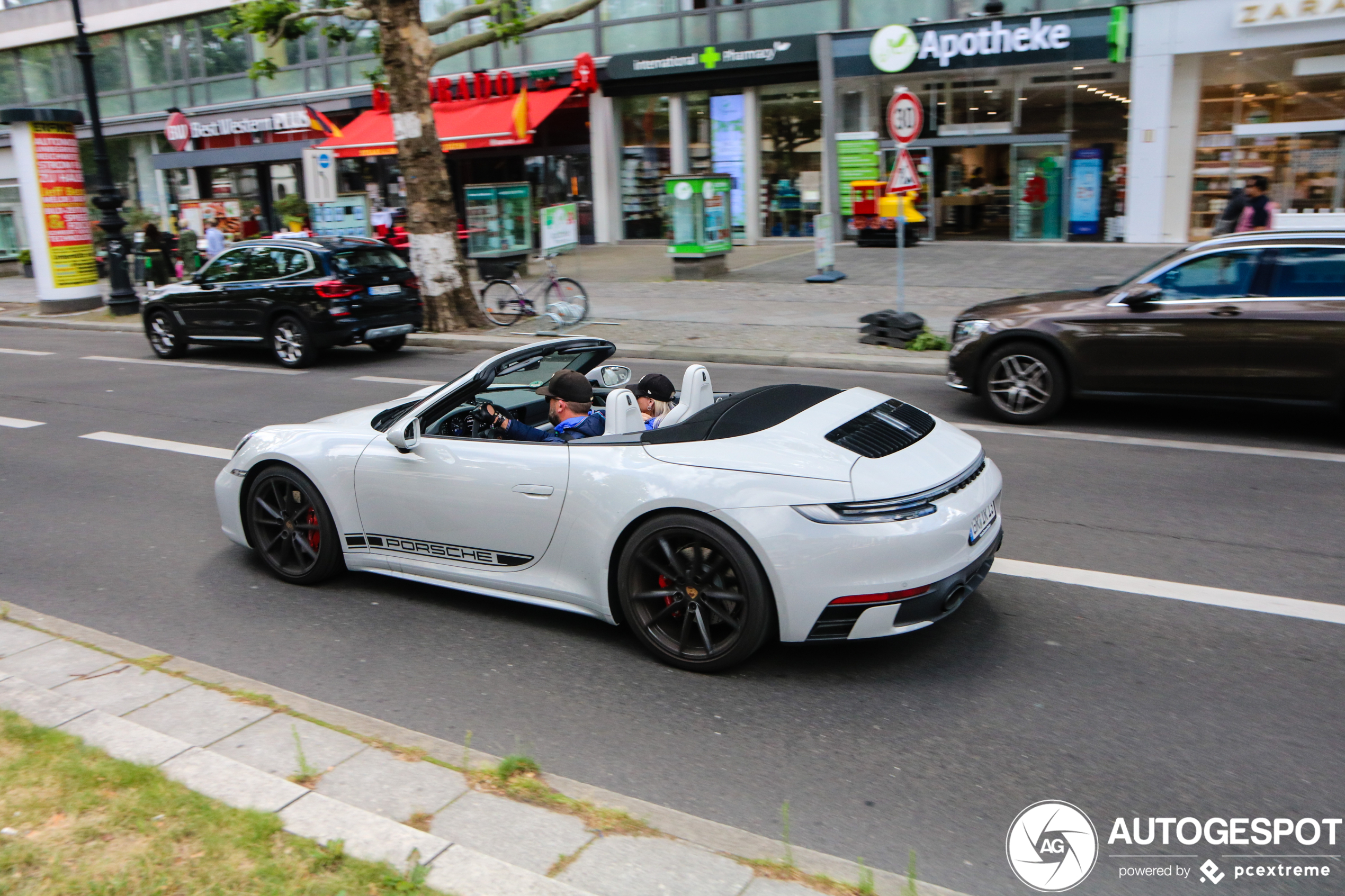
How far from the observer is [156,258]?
2458 centimetres

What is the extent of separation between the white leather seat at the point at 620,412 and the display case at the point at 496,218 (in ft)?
55.6

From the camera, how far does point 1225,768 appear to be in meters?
3.64

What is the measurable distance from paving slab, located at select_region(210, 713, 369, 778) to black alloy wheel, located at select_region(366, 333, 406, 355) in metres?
10.4

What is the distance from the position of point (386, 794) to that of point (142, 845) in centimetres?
72

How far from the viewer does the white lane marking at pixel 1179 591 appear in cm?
489

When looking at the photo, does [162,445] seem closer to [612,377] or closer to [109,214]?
[612,377]

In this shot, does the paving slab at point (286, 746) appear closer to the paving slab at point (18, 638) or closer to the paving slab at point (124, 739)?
the paving slab at point (124, 739)

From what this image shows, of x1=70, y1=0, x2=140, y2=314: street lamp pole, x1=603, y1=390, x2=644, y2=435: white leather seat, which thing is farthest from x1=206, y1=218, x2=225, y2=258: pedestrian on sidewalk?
x1=603, y1=390, x2=644, y2=435: white leather seat

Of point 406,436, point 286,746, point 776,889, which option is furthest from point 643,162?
point 776,889

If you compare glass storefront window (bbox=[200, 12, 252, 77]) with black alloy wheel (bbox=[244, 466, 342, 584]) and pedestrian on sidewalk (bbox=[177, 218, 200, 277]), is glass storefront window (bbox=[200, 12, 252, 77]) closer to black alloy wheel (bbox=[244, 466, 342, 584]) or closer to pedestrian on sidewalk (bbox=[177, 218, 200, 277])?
pedestrian on sidewalk (bbox=[177, 218, 200, 277])

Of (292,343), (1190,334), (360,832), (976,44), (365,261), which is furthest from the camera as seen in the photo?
(976,44)

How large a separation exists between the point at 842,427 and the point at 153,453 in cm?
680

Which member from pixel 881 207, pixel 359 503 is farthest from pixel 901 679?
pixel 881 207

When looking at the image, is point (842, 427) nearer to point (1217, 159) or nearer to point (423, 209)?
point (423, 209)
